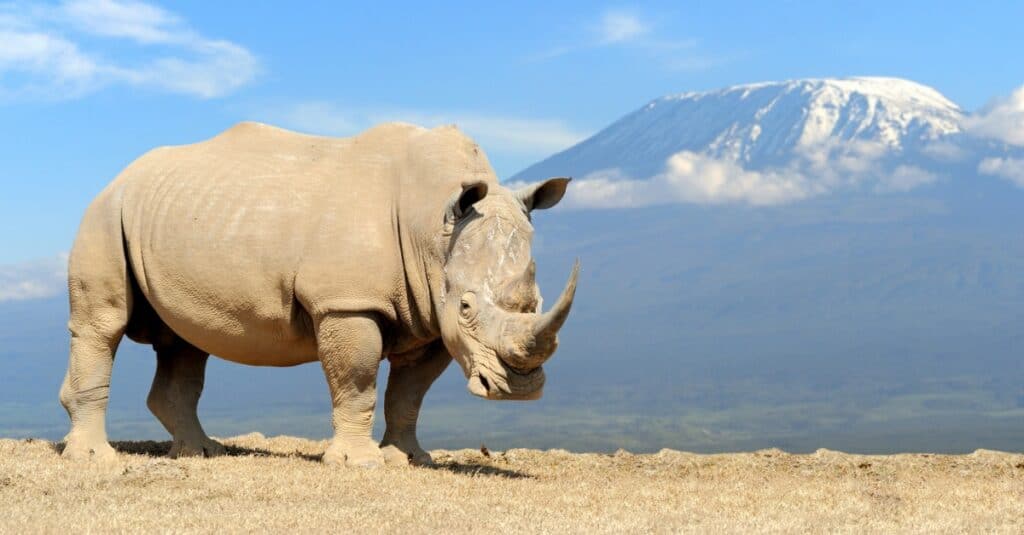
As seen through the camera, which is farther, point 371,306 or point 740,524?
point 371,306

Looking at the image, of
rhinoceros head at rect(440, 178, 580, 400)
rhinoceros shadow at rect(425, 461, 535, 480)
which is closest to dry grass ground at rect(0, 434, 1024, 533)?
rhinoceros shadow at rect(425, 461, 535, 480)

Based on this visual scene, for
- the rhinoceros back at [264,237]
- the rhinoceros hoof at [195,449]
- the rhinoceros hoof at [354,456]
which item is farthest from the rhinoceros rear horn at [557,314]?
the rhinoceros hoof at [195,449]

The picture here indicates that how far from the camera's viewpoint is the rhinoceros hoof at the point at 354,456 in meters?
13.1

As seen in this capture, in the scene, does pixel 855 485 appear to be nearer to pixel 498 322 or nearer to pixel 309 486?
pixel 498 322

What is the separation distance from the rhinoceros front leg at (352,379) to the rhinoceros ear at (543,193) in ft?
5.83

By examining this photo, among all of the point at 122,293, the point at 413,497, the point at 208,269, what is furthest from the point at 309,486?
the point at 122,293

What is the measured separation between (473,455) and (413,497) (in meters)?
4.69

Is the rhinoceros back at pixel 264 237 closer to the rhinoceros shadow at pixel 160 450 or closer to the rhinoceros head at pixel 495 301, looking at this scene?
the rhinoceros head at pixel 495 301

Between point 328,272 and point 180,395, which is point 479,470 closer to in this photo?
point 328,272

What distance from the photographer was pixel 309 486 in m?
11.7

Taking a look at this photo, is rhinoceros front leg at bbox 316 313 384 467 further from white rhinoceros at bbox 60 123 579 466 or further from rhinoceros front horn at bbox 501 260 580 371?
rhinoceros front horn at bbox 501 260 580 371

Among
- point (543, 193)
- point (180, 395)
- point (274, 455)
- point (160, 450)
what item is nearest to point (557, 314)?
point (543, 193)

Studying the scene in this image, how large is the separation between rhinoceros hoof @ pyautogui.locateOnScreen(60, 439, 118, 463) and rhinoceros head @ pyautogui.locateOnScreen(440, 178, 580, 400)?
3900 mm

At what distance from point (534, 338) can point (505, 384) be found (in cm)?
55
